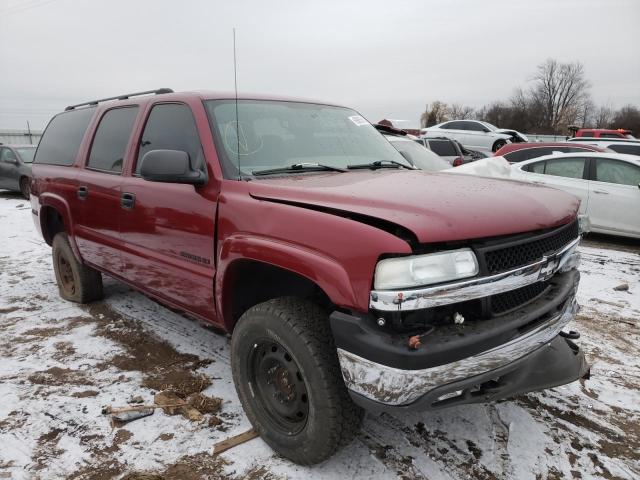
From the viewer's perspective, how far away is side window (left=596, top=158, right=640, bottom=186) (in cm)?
766

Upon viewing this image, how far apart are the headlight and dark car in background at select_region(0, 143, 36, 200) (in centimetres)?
1366

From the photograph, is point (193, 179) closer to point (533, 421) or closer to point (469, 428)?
point (469, 428)

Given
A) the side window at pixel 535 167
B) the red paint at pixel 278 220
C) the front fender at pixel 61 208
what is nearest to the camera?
the red paint at pixel 278 220

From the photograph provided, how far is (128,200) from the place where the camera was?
11.0ft

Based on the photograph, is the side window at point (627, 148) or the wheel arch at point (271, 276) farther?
the side window at point (627, 148)

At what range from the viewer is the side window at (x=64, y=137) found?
4.34 m

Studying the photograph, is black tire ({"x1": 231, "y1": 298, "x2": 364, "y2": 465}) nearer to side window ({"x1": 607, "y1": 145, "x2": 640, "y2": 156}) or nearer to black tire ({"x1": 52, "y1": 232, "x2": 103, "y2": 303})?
black tire ({"x1": 52, "y1": 232, "x2": 103, "y2": 303})

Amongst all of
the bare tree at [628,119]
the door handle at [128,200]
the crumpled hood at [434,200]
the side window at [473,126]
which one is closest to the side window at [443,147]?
the side window at [473,126]

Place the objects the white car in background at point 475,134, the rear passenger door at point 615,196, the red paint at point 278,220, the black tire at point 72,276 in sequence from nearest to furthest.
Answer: the red paint at point 278,220
the black tire at point 72,276
the rear passenger door at point 615,196
the white car in background at point 475,134

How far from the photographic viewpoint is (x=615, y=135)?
21422 millimetres

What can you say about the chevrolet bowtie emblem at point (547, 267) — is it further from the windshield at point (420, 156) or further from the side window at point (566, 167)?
the side window at point (566, 167)

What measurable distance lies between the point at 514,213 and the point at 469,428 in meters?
1.32

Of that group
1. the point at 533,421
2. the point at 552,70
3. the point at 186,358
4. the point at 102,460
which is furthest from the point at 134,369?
the point at 552,70

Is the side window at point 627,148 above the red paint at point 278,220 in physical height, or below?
above
